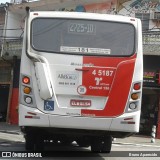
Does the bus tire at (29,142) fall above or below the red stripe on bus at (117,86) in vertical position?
below

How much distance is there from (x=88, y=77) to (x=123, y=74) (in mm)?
761

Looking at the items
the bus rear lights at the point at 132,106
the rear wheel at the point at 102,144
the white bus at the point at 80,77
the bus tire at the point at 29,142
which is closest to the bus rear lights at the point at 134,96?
the white bus at the point at 80,77

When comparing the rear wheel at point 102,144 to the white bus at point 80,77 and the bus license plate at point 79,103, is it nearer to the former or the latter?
the white bus at point 80,77

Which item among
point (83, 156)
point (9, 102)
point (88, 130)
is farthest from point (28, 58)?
point (9, 102)

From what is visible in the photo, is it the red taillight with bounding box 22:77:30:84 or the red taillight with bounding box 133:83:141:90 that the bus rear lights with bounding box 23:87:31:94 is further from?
the red taillight with bounding box 133:83:141:90

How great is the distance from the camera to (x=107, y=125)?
28.6 ft

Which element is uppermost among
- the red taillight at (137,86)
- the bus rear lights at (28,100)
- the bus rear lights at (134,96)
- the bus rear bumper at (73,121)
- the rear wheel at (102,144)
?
the red taillight at (137,86)

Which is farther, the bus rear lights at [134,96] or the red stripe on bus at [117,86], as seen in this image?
the bus rear lights at [134,96]

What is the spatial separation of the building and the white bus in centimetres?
1364

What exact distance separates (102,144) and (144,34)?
13.7 metres

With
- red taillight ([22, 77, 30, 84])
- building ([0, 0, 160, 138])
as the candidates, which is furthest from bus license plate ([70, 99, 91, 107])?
building ([0, 0, 160, 138])

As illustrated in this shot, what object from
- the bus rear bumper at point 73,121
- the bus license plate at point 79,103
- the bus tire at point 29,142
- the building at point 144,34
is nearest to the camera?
the bus rear bumper at point 73,121

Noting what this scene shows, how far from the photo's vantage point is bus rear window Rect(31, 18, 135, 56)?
8984mm

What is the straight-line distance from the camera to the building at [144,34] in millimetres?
23328
